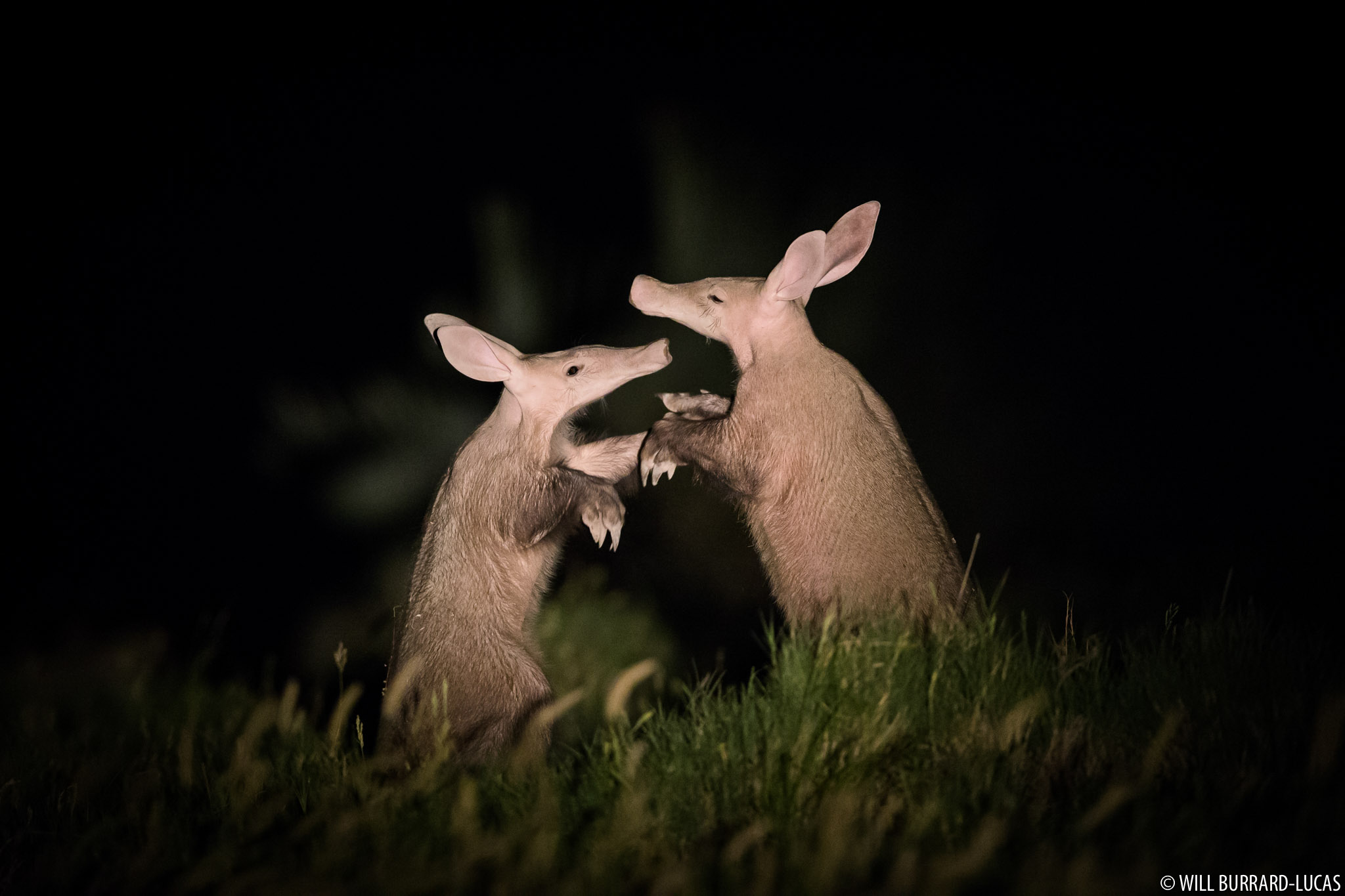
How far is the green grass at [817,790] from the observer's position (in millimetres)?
2344

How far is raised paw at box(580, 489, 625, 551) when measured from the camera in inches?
192

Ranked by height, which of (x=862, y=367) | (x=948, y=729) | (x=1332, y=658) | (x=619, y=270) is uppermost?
(x=619, y=270)

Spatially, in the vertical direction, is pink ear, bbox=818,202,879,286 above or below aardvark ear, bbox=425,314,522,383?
above

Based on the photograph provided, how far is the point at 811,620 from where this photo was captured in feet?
14.9

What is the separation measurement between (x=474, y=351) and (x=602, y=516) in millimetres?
1087

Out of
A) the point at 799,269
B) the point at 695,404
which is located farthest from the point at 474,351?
the point at 799,269

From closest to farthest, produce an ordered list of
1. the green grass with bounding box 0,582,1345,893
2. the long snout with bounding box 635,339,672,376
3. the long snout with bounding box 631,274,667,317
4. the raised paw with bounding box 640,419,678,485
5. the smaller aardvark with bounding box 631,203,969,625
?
1. the green grass with bounding box 0,582,1345,893
2. the smaller aardvark with bounding box 631,203,969,625
3. the raised paw with bounding box 640,419,678,485
4. the long snout with bounding box 635,339,672,376
5. the long snout with bounding box 631,274,667,317

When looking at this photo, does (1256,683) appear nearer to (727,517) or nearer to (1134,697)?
(1134,697)

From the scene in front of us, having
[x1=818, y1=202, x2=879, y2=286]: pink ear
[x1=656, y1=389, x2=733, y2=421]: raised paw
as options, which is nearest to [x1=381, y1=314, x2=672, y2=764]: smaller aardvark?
[x1=656, y1=389, x2=733, y2=421]: raised paw

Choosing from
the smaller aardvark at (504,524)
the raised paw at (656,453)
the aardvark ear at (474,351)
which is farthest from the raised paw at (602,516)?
the aardvark ear at (474,351)

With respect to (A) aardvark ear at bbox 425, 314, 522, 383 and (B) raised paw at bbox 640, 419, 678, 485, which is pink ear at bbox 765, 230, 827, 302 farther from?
(A) aardvark ear at bbox 425, 314, 522, 383

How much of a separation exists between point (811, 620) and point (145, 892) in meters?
2.90

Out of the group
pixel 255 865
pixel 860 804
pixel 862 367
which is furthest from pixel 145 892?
pixel 862 367

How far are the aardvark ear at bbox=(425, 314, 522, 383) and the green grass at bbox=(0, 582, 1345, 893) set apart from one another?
1.88 meters
